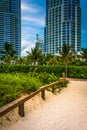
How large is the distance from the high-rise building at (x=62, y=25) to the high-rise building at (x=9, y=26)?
70.2 ft

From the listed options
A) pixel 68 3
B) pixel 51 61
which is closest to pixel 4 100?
pixel 51 61

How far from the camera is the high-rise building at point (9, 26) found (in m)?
143

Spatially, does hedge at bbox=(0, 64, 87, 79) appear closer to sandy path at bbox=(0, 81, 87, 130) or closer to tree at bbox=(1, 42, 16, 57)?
sandy path at bbox=(0, 81, 87, 130)

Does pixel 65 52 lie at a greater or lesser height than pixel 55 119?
greater

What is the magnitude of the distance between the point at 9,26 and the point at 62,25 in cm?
3591

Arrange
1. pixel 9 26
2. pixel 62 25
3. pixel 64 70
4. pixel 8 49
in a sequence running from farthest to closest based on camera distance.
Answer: pixel 9 26 < pixel 62 25 < pixel 8 49 < pixel 64 70

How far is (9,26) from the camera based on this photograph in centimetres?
14900

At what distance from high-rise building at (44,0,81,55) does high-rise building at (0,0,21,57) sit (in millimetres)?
21412

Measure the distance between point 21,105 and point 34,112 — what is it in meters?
1.00

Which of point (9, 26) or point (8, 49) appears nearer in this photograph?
point (8, 49)

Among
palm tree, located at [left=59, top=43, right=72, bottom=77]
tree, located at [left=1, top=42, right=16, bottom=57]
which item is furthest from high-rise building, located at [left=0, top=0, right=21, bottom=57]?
palm tree, located at [left=59, top=43, right=72, bottom=77]

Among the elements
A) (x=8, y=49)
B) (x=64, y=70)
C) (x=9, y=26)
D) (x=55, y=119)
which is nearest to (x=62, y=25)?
(x=9, y=26)

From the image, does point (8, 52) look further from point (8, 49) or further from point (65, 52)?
point (65, 52)

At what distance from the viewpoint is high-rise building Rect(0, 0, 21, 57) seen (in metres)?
143
